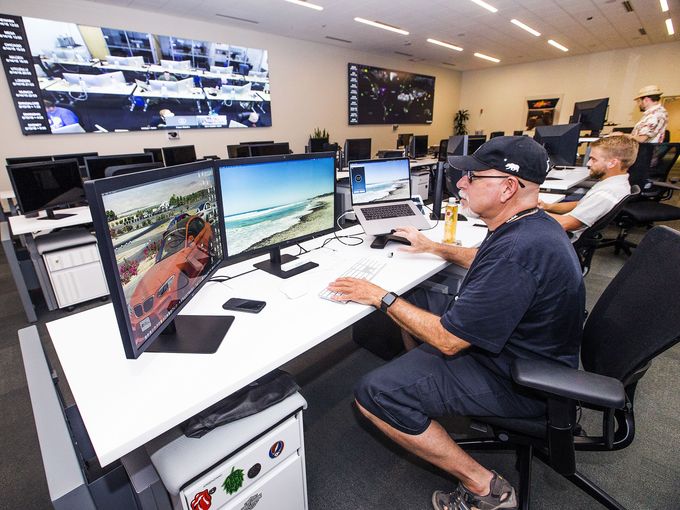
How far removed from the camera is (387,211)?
193cm

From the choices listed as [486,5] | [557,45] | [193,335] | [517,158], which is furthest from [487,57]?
[193,335]

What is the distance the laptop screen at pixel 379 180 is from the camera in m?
1.90

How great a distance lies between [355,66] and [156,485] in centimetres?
854

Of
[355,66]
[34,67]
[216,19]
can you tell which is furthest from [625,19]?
[34,67]

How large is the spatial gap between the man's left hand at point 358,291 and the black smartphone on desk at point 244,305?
26 centimetres

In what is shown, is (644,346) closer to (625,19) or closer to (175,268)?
(175,268)

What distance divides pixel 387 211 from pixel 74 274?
8.46 feet

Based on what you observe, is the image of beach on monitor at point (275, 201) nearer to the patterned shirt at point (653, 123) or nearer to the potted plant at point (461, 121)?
the patterned shirt at point (653, 123)

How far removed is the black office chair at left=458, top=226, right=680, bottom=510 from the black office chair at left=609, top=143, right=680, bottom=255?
301 cm

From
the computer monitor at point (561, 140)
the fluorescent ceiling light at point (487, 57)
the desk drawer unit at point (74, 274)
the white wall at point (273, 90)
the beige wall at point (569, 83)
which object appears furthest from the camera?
the fluorescent ceiling light at point (487, 57)

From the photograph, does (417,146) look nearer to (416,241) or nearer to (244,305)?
(416,241)

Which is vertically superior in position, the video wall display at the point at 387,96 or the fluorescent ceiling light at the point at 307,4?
the fluorescent ceiling light at the point at 307,4

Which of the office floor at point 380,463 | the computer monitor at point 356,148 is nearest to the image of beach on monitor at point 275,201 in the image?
the office floor at point 380,463

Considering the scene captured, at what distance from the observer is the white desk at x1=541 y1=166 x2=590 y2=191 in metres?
3.21
